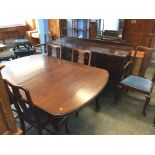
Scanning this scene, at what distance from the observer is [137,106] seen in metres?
2.54

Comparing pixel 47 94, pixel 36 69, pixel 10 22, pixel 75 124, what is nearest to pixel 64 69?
pixel 36 69

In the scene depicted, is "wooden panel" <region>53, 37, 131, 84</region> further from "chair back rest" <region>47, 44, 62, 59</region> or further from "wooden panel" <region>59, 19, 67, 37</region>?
"wooden panel" <region>59, 19, 67, 37</region>

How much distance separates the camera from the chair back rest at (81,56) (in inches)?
93.8

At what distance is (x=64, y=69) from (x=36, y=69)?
0.40 meters

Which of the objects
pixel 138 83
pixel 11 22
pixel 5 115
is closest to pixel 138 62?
pixel 138 83

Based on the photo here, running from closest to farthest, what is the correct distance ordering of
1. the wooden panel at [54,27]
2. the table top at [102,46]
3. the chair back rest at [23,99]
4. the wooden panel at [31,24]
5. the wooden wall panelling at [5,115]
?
A: the wooden wall panelling at [5,115], the chair back rest at [23,99], the table top at [102,46], the wooden panel at [54,27], the wooden panel at [31,24]

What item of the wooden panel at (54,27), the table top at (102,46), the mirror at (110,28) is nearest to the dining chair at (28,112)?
the table top at (102,46)

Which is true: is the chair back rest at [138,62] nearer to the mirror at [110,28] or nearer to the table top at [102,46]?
the table top at [102,46]

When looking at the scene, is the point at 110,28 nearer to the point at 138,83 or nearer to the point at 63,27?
the point at 63,27

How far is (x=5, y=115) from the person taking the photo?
89cm

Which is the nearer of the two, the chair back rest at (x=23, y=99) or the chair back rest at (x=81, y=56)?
the chair back rest at (x=23, y=99)

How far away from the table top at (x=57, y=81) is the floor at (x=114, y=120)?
2.37 ft

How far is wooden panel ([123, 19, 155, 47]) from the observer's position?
3.97 meters
